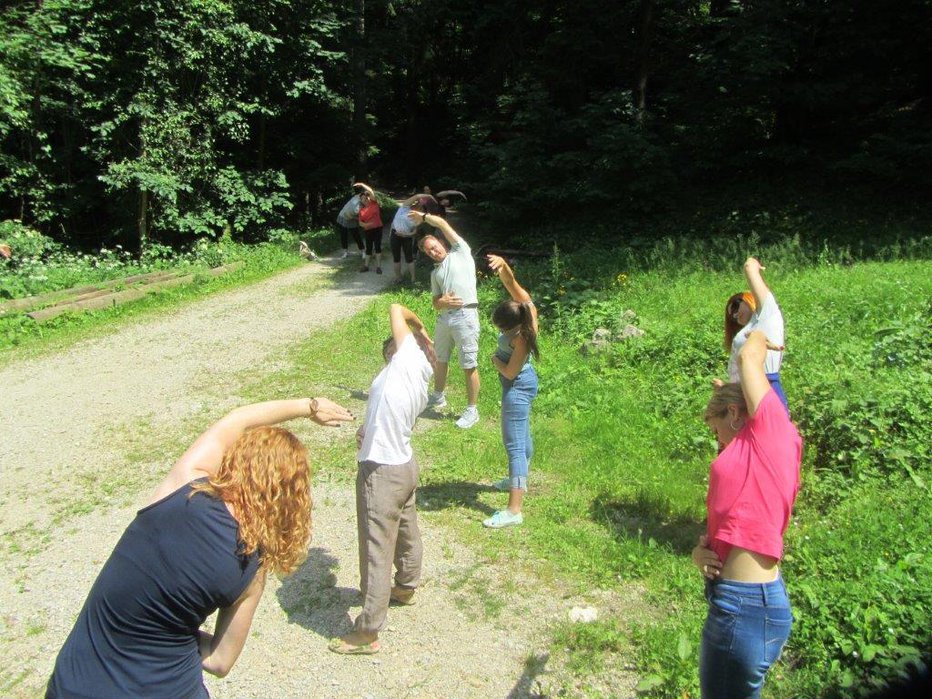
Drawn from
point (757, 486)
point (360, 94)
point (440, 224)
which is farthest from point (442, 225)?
point (360, 94)

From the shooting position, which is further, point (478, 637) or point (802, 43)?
point (802, 43)

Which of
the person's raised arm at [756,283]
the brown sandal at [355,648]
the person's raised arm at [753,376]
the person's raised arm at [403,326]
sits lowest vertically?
the brown sandal at [355,648]

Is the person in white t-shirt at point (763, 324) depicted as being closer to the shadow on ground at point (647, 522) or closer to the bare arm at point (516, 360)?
the shadow on ground at point (647, 522)

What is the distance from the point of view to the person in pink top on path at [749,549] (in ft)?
8.29

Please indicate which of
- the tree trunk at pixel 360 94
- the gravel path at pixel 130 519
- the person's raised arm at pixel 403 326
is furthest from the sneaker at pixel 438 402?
the tree trunk at pixel 360 94

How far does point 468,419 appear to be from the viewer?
273 inches

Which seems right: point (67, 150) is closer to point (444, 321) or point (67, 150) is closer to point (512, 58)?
point (512, 58)

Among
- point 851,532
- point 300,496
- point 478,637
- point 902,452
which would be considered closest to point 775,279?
point 902,452

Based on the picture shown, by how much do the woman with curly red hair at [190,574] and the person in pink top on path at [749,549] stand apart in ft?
4.90

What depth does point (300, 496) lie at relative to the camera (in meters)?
2.38

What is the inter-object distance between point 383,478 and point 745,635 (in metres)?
1.89

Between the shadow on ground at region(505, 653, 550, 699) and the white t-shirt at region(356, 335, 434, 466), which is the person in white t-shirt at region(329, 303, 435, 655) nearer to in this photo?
the white t-shirt at region(356, 335, 434, 466)

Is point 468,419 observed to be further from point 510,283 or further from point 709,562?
point 709,562

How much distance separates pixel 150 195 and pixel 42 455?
1006cm
